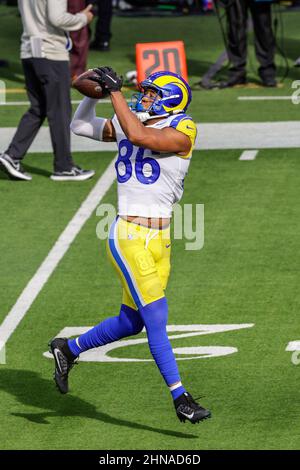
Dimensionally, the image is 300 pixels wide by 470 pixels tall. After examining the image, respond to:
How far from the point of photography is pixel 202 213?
1345cm

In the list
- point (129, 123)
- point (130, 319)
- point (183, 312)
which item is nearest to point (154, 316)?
point (130, 319)

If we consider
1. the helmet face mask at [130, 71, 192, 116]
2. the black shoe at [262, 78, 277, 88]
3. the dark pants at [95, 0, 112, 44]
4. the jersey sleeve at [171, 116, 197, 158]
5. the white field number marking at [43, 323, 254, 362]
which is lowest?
the white field number marking at [43, 323, 254, 362]

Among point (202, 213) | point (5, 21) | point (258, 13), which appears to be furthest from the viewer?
point (5, 21)

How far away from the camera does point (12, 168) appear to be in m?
14.8

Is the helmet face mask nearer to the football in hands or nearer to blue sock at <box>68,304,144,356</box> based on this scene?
the football in hands

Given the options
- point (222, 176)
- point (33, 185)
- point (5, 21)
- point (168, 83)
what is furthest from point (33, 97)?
point (5, 21)

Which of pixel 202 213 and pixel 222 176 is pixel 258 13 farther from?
pixel 202 213

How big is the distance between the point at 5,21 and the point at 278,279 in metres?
16.9

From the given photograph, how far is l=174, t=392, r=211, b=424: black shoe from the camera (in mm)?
8266

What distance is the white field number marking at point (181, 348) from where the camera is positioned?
991 centimetres

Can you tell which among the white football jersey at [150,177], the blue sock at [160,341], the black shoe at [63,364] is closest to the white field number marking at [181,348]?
the black shoe at [63,364]

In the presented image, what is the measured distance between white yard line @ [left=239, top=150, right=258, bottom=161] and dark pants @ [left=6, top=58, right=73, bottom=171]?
80.1 inches

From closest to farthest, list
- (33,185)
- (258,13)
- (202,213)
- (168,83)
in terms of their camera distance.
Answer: (168,83), (202,213), (33,185), (258,13)

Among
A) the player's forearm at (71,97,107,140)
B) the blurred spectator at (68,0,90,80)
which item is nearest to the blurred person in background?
the blurred spectator at (68,0,90,80)
